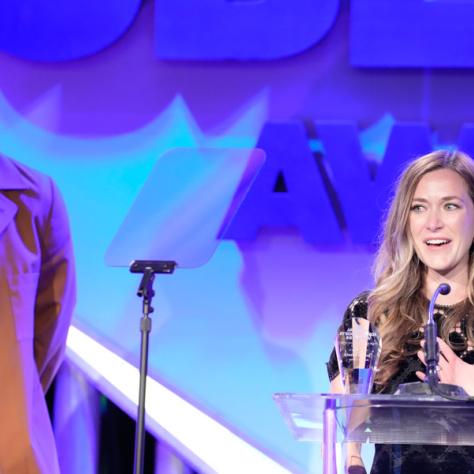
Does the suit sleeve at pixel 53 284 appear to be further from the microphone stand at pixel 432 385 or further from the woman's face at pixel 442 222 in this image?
the microphone stand at pixel 432 385

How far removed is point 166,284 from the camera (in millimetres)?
3684

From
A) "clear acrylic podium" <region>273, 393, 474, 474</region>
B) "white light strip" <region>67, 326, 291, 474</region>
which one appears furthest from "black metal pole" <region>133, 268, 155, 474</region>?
"clear acrylic podium" <region>273, 393, 474, 474</region>

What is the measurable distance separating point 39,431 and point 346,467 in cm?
Answer: 89

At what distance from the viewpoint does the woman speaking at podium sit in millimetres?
2244

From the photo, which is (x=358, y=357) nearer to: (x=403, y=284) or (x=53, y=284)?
(x=403, y=284)

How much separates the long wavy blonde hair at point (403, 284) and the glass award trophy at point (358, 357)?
42 cm

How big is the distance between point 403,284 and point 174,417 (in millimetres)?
1461

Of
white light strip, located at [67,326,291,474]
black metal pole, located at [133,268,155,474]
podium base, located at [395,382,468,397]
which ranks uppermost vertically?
podium base, located at [395,382,468,397]

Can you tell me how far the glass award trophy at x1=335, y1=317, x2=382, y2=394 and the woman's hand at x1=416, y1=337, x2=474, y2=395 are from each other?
0.30 metres

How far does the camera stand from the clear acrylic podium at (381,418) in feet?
4.96

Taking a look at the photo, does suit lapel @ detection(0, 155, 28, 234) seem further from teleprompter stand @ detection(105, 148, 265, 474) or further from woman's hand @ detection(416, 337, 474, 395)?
woman's hand @ detection(416, 337, 474, 395)

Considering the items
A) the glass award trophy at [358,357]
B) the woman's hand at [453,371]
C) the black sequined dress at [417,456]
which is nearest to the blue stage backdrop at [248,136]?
the black sequined dress at [417,456]

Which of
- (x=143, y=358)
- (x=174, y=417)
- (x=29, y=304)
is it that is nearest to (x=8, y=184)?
(x=29, y=304)

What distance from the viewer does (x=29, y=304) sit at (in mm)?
2254
